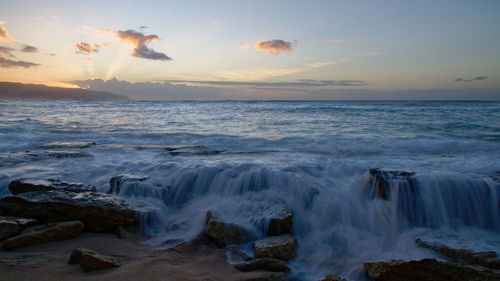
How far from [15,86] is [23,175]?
129m

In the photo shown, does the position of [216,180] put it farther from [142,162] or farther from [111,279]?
[111,279]

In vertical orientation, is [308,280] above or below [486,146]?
below

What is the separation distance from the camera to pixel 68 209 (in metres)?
3.96

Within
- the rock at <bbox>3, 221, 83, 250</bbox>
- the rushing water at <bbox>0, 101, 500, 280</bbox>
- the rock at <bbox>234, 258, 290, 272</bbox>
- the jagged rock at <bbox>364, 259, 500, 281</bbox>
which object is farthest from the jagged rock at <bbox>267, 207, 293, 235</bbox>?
the rock at <bbox>3, 221, 83, 250</bbox>

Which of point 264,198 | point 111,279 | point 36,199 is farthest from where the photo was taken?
point 264,198

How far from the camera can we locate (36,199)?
397cm

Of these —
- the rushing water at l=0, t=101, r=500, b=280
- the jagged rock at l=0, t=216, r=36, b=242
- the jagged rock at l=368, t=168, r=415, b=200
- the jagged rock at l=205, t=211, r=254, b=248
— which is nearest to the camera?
the jagged rock at l=0, t=216, r=36, b=242

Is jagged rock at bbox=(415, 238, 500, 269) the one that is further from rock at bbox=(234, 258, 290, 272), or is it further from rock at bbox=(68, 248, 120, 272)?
rock at bbox=(68, 248, 120, 272)

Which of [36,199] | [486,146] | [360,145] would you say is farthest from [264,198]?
[486,146]

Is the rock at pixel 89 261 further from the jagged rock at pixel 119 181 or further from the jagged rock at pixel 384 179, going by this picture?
the jagged rock at pixel 384 179

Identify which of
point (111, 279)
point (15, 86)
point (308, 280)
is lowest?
point (308, 280)

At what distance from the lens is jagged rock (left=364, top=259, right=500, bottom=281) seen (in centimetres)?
282

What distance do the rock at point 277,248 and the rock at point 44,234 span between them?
2392 millimetres

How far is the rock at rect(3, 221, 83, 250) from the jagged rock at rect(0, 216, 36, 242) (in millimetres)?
97
